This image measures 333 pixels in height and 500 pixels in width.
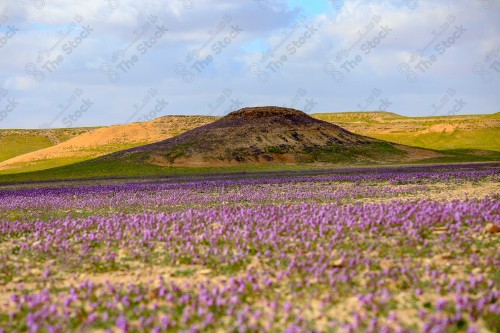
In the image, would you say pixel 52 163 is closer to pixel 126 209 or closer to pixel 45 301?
pixel 126 209

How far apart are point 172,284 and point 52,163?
251 ft

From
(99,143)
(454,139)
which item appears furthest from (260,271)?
(454,139)

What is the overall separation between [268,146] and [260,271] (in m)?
55.2

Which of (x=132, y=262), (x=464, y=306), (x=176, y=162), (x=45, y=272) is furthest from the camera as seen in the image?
(x=176, y=162)

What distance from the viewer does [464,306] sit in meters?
7.05

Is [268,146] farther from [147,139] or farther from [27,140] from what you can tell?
[27,140]

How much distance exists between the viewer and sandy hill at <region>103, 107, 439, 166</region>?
2394 inches

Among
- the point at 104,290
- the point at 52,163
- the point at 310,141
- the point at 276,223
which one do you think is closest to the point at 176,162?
the point at 310,141

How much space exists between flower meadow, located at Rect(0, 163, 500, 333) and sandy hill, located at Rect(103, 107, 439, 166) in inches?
1781

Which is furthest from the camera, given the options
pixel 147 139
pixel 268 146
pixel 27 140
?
pixel 27 140

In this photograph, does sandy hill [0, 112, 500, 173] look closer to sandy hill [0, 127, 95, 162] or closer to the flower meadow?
sandy hill [0, 127, 95, 162]

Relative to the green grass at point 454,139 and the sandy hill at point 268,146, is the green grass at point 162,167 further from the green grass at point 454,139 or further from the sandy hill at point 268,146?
the green grass at point 454,139

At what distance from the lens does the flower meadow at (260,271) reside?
275 inches

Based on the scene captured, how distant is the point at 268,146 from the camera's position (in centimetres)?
6419
